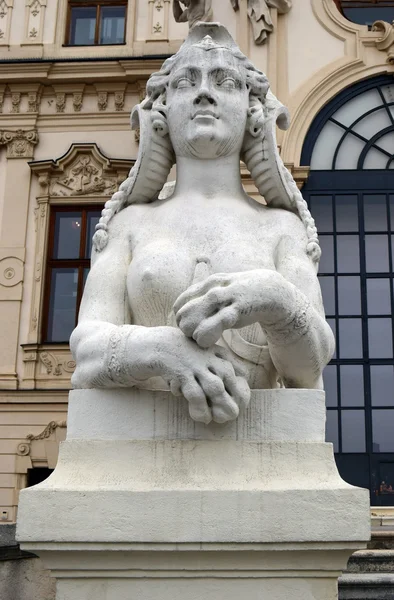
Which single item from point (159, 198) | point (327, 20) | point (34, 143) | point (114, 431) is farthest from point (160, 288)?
point (34, 143)

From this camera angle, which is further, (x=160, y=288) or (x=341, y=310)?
(x=341, y=310)

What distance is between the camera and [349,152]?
11820mm

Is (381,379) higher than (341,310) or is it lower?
lower

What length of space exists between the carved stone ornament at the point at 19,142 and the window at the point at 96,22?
6.74 ft

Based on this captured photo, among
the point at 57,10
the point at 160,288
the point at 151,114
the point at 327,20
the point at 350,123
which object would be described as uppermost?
the point at 57,10

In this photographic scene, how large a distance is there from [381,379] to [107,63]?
24.3ft

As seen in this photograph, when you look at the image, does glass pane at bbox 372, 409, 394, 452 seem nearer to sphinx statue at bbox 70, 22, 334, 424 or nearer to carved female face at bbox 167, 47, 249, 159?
sphinx statue at bbox 70, 22, 334, 424

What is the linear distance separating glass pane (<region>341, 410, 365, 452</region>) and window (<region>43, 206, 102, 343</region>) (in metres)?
4.86

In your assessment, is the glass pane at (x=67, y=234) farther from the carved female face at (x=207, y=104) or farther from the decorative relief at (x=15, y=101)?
the carved female face at (x=207, y=104)

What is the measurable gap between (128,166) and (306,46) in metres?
3.67

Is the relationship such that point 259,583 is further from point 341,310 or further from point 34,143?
point 34,143

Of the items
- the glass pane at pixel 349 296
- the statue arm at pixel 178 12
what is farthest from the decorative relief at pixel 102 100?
the glass pane at pixel 349 296

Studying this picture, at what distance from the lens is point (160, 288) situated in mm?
2318

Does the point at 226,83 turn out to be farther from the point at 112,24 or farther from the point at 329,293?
the point at 112,24
